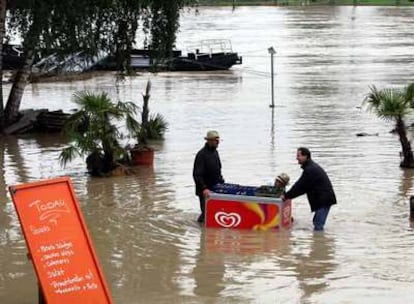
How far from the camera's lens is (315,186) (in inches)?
510

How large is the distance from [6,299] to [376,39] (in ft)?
218

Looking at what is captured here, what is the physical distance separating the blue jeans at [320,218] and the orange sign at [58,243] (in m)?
5.04

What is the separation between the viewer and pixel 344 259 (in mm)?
11594

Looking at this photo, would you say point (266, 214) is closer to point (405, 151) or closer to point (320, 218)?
point (320, 218)

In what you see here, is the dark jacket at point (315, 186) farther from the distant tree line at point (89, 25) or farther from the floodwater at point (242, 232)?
the distant tree line at point (89, 25)

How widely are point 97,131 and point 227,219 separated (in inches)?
210

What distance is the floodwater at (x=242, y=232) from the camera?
1037cm

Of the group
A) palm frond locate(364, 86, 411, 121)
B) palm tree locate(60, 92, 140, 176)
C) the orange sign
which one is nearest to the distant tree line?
palm tree locate(60, 92, 140, 176)

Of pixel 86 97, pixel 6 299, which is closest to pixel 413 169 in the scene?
pixel 86 97

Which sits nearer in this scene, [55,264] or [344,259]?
[55,264]

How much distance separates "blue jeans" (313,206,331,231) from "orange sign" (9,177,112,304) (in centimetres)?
504

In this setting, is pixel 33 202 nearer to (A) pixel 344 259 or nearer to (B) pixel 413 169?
(A) pixel 344 259

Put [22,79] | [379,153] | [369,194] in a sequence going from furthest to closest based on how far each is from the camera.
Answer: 1. [22,79]
2. [379,153]
3. [369,194]

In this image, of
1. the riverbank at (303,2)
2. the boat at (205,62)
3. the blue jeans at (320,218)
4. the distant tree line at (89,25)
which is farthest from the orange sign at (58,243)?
the riverbank at (303,2)
